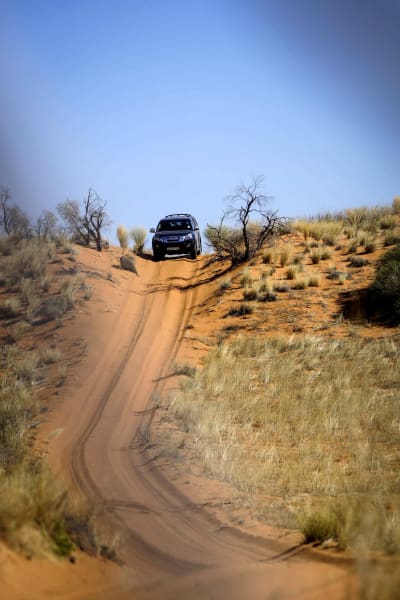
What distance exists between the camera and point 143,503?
7.26m

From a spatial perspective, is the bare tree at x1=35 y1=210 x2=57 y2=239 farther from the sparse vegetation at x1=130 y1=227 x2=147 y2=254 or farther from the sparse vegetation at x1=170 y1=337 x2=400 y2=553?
the sparse vegetation at x1=170 y1=337 x2=400 y2=553

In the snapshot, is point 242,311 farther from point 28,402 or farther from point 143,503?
point 143,503

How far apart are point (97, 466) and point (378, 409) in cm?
565

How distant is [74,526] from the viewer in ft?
18.6

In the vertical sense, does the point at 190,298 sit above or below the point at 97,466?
above

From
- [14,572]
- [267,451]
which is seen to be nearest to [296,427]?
[267,451]

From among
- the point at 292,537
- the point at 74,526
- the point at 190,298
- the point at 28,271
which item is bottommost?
the point at 292,537

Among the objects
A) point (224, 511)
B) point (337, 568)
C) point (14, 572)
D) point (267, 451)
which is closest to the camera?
point (14, 572)

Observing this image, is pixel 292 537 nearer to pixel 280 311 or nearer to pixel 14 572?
pixel 14 572

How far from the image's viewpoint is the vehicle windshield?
92.3ft

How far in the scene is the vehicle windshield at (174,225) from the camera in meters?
28.1

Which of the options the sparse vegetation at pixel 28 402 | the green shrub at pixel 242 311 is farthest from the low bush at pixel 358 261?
the sparse vegetation at pixel 28 402

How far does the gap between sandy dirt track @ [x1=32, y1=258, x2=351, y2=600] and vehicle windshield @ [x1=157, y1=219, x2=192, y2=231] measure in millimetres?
12356

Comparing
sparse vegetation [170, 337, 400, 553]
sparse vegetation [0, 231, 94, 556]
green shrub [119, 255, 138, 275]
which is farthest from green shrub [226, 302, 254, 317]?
green shrub [119, 255, 138, 275]
